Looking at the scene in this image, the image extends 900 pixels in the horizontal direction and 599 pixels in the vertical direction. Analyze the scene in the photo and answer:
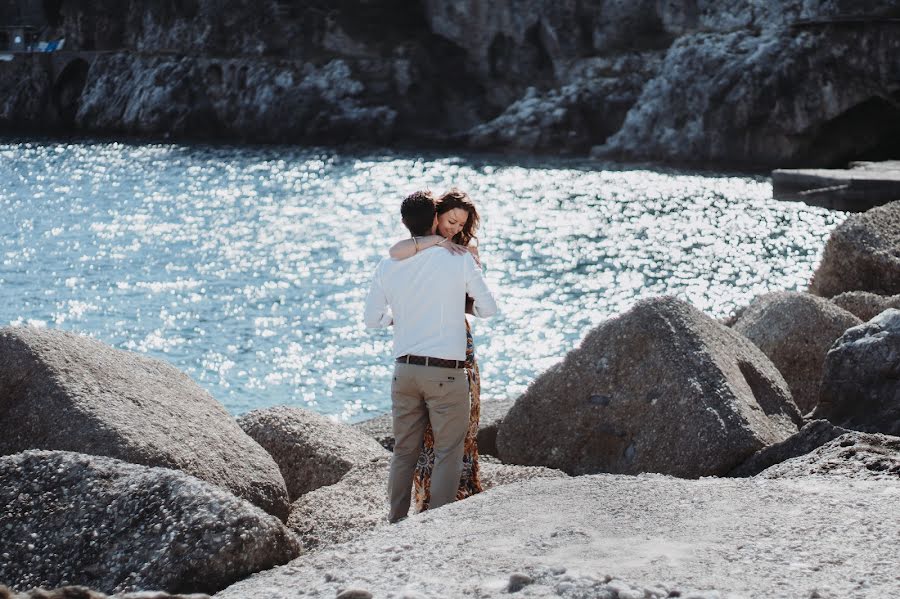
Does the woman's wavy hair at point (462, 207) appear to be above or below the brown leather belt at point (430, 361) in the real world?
above

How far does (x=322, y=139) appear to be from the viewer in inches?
2773

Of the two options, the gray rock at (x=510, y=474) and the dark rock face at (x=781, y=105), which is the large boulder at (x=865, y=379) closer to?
the gray rock at (x=510, y=474)

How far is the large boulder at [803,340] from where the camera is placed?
451 inches

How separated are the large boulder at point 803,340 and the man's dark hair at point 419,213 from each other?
5.12 metres

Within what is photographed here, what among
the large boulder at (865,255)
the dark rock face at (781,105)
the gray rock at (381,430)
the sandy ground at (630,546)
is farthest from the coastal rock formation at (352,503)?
the dark rock face at (781,105)

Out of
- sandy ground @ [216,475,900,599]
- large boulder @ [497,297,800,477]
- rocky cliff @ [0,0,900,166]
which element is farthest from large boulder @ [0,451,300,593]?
rocky cliff @ [0,0,900,166]

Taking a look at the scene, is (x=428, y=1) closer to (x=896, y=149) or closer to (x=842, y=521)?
(x=896, y=149)

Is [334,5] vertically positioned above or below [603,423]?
above

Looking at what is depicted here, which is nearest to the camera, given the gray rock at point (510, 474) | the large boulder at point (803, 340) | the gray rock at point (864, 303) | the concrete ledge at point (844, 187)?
the gray rock at point (510, 474)

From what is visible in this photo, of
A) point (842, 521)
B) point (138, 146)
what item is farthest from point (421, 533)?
point (138, 146)

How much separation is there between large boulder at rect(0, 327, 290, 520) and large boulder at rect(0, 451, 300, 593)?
963mm

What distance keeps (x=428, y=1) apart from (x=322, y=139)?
13.4m

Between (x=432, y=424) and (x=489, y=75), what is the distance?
69.2m

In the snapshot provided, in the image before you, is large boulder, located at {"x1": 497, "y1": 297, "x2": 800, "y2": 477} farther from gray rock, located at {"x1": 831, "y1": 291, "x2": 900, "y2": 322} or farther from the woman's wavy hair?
gray rock, located at {"x1": 831, "y1": 291, "x2": 900, "y2": 322}
